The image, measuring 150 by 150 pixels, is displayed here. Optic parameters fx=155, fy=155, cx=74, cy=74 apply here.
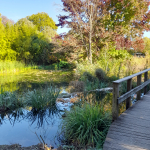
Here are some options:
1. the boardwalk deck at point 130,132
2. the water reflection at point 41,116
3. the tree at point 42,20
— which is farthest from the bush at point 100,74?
the tree at point 42,20

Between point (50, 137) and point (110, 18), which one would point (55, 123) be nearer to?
point (50, 137)

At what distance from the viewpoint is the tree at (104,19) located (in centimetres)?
1048

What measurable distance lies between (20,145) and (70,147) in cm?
99

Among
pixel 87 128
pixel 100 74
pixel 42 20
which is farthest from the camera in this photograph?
pixel 42 20

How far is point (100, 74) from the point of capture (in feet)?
24.5

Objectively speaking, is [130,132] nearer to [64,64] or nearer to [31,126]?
[31,126]

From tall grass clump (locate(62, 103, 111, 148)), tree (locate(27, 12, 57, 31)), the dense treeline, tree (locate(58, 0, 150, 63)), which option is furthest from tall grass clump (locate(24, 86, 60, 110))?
tree (locate(27, 12, 57, 31))

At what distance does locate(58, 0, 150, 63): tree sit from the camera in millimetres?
10477

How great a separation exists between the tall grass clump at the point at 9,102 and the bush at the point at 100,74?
3.86 meters

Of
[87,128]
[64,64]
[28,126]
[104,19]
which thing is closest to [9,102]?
[28,126]

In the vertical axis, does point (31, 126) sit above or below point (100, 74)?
below

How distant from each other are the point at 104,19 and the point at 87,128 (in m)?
9.73

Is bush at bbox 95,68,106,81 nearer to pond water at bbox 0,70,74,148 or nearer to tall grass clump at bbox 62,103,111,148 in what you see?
pond water at bbox 0,70,74,148

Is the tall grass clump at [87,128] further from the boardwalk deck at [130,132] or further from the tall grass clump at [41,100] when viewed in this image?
the tall grass clump at [41,100]
